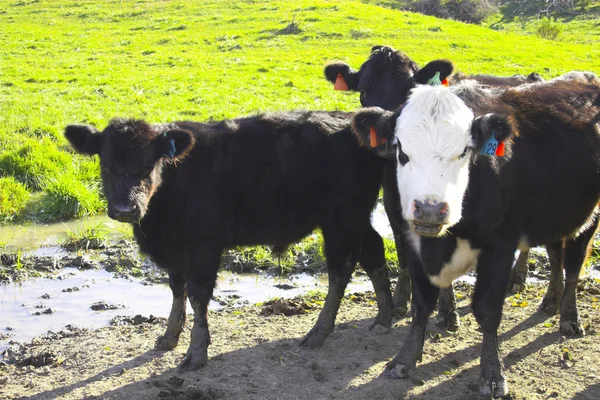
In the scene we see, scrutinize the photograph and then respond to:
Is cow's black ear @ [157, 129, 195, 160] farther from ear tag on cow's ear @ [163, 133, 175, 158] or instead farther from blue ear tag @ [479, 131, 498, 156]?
blue ear tag @ [479, 131, 498, 156]

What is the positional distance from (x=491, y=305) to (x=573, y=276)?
1579 mm

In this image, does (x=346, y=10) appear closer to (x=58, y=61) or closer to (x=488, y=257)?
(x=58, y=61)

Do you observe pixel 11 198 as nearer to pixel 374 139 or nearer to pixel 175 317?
pixel 175 317

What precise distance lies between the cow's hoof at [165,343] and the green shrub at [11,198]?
14.1ft

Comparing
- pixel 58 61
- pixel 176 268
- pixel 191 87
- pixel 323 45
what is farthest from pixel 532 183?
pixel 323 45

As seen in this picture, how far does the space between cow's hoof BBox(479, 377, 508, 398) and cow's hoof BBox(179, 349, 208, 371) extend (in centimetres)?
206

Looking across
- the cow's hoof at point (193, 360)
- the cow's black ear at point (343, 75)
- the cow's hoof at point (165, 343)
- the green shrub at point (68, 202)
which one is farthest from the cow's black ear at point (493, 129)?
the green shrub at point (68, 202)

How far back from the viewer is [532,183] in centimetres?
523

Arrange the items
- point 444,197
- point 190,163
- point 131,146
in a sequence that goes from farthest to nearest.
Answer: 1. point 190,163
2. point 131,146
3. point 444,197

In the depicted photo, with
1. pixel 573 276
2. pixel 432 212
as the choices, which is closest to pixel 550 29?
pixel 573 276

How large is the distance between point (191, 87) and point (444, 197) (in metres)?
14.8

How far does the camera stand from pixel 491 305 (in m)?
5.01

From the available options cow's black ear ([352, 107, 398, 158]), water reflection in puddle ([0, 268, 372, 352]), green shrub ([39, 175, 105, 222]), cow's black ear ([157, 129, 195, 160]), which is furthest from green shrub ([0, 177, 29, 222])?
cow's black ear ([352, 107, 398, 158])

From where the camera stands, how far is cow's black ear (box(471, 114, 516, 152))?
4613mm
